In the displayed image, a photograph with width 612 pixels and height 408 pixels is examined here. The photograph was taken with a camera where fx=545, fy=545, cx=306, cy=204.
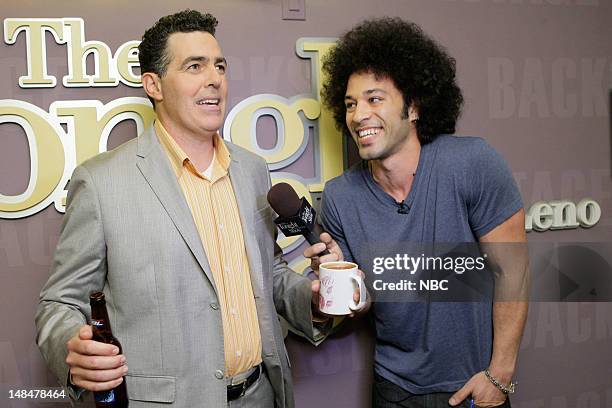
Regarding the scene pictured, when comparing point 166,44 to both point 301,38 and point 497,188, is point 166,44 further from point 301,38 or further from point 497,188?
point 497,188

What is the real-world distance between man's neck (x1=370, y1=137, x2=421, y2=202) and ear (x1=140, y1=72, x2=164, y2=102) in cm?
78

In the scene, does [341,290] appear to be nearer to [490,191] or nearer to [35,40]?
[490,191]

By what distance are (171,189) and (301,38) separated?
934 millimetres

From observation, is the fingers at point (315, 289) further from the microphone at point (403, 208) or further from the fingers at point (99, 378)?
the fingers at point (99, 378)

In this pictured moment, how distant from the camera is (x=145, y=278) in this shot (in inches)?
60.7

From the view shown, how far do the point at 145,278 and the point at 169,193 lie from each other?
25 centimetres

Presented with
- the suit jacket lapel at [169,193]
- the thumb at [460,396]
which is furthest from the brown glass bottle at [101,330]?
the thumb at [460,396]

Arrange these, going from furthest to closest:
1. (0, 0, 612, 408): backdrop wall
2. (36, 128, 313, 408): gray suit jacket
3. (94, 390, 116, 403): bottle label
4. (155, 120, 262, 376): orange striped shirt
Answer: (0, 0, 612, 408): backdrop wall < (155, 120, 262, 376): orange striped shirt < (36, 128, 313, 408): gray suit jacket < (94, 390, 116, 403): bottle label

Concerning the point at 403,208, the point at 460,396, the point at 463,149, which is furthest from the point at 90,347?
the point at 463,149

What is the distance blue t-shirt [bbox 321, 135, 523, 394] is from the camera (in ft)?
6.01

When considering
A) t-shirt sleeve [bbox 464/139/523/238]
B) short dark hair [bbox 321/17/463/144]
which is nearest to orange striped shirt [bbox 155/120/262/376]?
short dark hair [bbox 321/17/463/144]

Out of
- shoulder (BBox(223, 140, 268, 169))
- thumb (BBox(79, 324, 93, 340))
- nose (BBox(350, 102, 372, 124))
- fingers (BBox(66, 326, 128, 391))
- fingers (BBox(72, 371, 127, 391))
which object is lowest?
fingers (BBox(72, 371, 127, 391))

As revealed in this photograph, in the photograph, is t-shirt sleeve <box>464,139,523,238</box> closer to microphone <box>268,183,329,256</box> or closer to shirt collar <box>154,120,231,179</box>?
microphone <box>268,183,329,256</box>

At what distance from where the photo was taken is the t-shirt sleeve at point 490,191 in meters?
1.82
